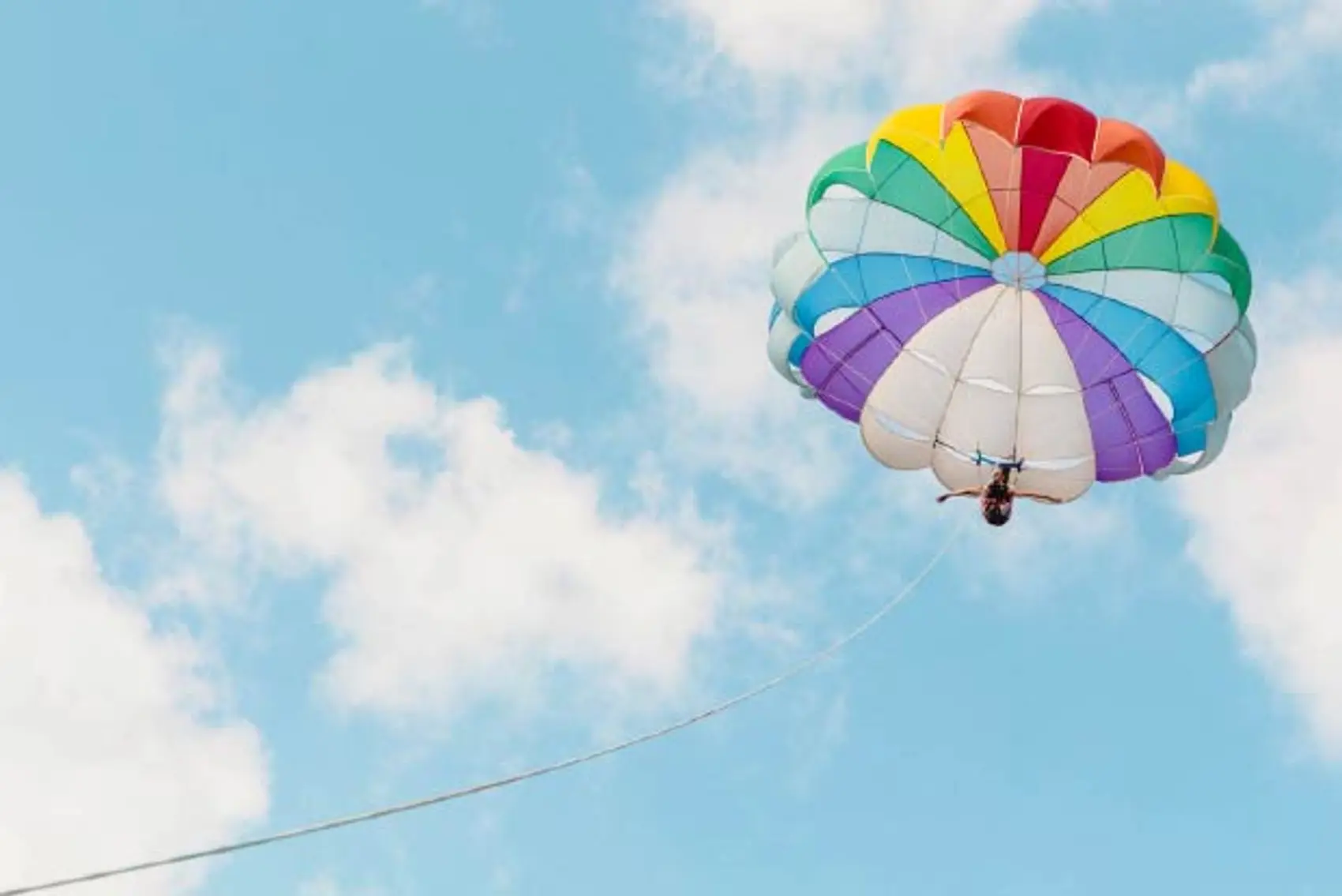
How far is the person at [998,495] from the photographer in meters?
17.0

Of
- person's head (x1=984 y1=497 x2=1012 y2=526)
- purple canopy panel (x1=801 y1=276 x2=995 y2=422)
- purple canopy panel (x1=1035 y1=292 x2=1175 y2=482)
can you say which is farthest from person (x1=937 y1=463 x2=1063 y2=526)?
purple canopy panel (x1=801 y1=276 x2=995 y2=422)

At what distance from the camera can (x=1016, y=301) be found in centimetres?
1766

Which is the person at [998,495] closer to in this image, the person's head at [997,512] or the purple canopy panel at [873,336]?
the person's head at [997,512]

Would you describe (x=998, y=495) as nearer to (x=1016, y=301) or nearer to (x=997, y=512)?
(x=997, y=512)

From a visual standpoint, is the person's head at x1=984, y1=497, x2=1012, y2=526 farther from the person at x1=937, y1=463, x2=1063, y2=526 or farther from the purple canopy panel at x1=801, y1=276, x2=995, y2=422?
the purple canopy panel at x1=801, y1=276, x2=995, y2=422

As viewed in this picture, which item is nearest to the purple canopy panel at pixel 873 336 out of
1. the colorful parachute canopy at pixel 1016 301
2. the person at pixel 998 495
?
the colorful parachute canopy at pixel 1016 301

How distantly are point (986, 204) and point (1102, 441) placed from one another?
269cm

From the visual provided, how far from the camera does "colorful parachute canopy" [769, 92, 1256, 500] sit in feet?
54.1

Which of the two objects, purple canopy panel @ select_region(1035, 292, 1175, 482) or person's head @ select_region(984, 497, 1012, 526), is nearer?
person's head @ select_region(984, 497, 1012, 526)

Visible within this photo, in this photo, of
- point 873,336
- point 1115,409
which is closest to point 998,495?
point 1115,409

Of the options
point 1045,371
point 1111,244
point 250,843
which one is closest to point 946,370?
point 1045,371

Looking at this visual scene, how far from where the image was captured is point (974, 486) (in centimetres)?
1750

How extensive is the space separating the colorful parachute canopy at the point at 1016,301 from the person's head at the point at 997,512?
472 mm

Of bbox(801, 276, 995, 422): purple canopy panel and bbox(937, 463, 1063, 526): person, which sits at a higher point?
bbox(801, 276, 995, 422): purple canopy panel
